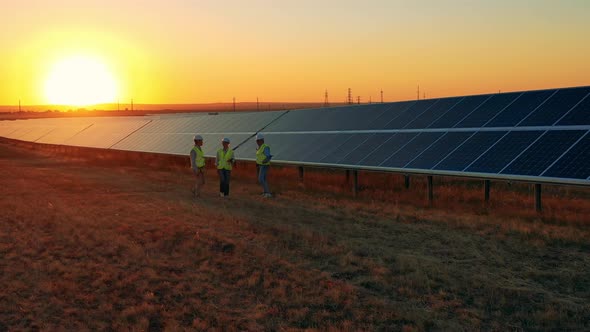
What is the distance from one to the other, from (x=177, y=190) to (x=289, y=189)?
4206 mm

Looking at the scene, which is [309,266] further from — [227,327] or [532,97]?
[532,97]

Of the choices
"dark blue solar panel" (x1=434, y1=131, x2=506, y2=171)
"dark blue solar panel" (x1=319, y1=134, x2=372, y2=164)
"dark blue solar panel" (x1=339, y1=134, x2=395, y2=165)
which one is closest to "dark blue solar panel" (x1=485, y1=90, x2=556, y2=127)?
"dark blue solar panel" (x1=434, y1=131, x2=506, y2=171)

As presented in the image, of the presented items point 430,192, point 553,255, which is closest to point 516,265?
point 553,255

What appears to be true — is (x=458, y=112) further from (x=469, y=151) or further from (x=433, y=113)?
(x=469, y=151)

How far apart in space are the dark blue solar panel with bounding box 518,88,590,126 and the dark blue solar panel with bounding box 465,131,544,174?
66cm

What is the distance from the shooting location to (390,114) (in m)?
22.9

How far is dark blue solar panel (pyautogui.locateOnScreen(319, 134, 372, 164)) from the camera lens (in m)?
20.1

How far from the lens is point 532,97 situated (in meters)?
18.1

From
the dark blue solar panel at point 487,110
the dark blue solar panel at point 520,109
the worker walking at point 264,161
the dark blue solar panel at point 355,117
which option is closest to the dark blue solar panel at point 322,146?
the dark blue solar panel at point 355,117

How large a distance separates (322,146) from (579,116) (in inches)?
378

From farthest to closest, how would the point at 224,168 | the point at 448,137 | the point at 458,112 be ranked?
the point at 458,112, the point at 224,168, the point at 448,137

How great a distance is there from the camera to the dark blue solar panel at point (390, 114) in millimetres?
22147

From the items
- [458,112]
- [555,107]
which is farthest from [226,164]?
[555,107]

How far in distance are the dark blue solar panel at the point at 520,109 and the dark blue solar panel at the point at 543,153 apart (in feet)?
6.54
